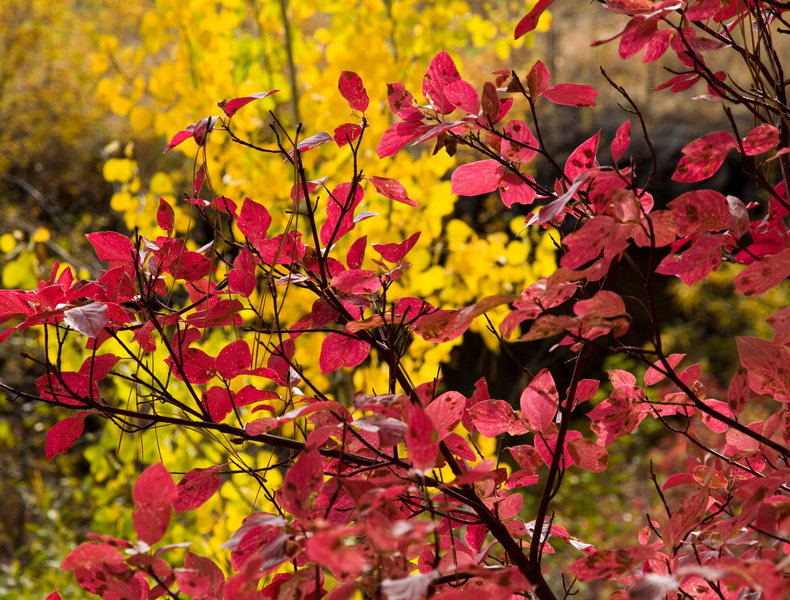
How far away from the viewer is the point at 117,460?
2049mm

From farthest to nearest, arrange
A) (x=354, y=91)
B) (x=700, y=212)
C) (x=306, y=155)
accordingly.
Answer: (x=306, y=155) < (x=354, y=91) < (x=700, y=212)

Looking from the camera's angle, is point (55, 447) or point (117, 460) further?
point (117, 460)

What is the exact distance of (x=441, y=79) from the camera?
65cm

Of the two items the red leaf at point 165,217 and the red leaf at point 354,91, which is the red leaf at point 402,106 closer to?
the red leaf at point 354,91

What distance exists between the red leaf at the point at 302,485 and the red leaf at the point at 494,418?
225mm

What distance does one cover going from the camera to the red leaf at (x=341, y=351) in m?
0.71

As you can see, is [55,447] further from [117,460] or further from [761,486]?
[117,460]

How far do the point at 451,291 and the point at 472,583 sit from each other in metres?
1.31

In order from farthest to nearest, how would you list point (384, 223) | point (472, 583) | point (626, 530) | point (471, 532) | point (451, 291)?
point (626, 530)
point (451, 291)
point (384, 223)
point (471, 532)
point (472, 583)

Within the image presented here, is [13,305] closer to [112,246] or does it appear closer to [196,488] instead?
[112,246]

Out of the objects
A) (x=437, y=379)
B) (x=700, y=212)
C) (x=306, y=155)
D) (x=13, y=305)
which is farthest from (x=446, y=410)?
(x=306, y=155)

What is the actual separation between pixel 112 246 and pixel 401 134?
0.29 meters

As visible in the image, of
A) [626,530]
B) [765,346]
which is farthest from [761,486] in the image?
[626,530]

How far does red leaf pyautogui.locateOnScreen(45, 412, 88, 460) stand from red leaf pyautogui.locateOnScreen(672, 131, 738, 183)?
56cm
